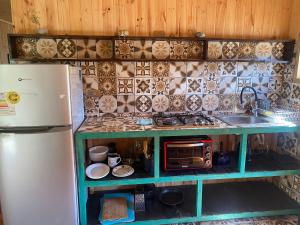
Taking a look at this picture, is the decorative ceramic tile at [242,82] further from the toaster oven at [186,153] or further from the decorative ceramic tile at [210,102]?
Answer: the toaster oven at [186,153]

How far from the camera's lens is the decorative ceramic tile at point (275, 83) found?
2357mm

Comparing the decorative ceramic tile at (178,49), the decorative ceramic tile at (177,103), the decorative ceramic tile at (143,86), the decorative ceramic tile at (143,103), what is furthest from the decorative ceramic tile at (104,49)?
the decorative ceramic tile at (177,103)

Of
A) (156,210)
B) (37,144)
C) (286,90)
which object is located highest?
(286,90)

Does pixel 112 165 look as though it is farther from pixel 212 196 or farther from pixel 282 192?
pixel 282 192

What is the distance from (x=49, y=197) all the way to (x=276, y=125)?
191cm

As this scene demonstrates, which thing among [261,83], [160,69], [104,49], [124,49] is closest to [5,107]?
[104,49]

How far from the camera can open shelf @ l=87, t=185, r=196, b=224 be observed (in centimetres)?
194

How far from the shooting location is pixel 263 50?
7.52 feet

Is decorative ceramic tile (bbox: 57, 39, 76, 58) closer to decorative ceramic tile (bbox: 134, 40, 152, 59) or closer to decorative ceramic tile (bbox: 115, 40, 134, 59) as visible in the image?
decorative ceramic tile (bbox: 115, 40, 134, 59)

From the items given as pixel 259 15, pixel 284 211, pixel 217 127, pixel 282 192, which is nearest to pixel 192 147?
pixel 217 127

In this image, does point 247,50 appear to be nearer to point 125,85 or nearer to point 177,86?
point 177,86

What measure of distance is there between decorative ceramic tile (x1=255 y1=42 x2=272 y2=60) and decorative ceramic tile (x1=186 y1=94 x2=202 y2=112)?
0.76 m

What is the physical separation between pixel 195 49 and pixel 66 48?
1239 mm

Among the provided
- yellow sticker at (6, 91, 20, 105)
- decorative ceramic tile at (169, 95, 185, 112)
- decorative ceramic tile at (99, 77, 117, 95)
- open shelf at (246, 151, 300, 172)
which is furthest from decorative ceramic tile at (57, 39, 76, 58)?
open shelf at (246, 151, 300, 172)
